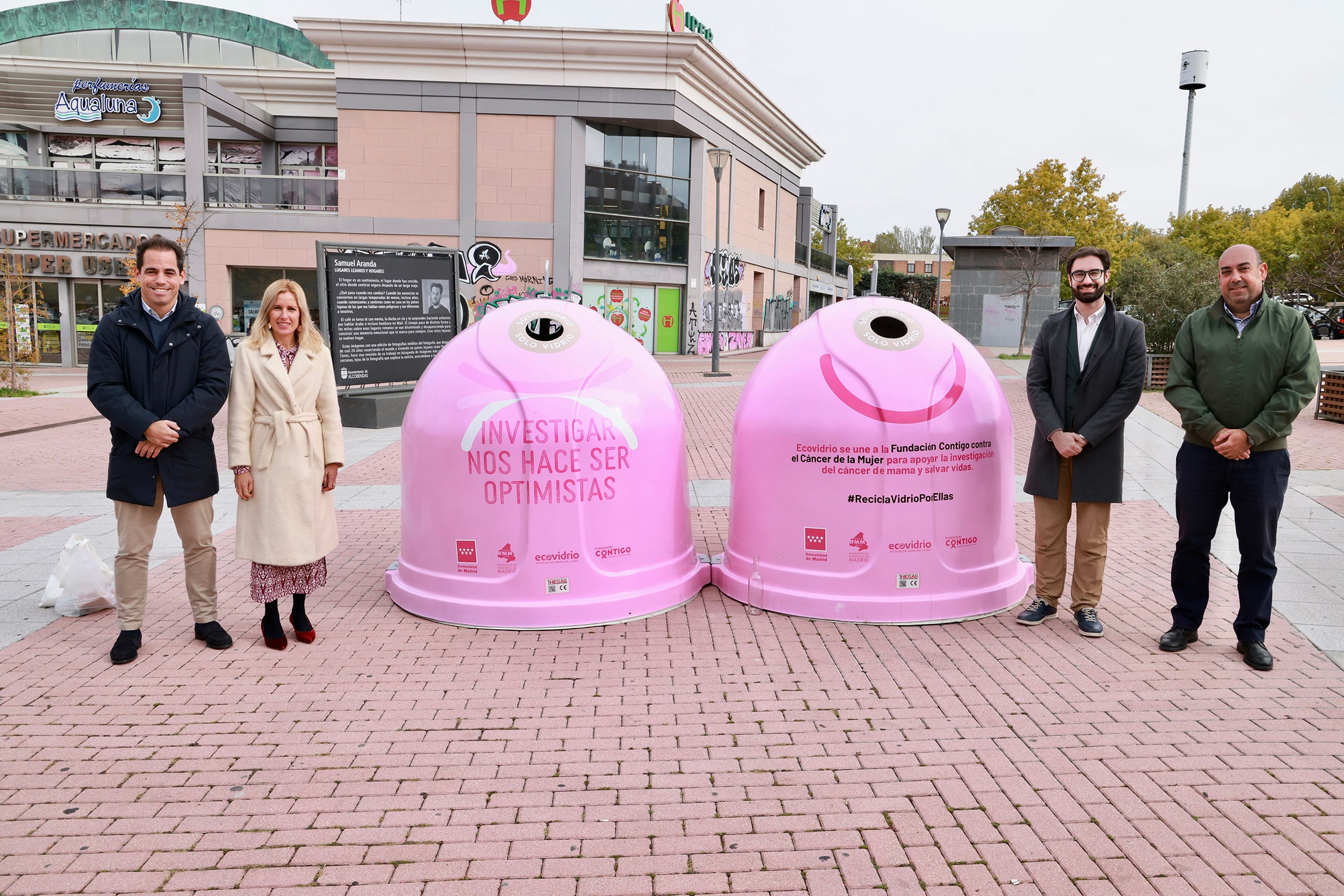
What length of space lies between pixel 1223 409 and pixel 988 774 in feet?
7.78

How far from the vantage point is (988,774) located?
11.2 feet

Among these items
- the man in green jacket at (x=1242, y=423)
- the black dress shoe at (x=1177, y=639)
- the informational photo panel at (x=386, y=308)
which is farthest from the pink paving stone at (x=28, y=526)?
the man in green jacket at (x=1242, y=423)

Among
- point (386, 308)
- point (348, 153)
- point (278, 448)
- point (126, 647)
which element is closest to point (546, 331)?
point (278, 448)

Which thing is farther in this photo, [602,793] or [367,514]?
[367,514]

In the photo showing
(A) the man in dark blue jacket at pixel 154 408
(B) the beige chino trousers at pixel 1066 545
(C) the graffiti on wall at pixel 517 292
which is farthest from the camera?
(C) the graffiti on wall at pixel 517 292

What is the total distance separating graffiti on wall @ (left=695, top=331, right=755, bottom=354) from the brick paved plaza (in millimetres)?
25369

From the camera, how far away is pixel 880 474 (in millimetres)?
4961

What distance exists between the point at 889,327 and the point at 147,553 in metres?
4.12

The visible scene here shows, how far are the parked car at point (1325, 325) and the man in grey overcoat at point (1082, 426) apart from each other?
4128cm

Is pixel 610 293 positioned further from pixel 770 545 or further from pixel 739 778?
pixel 739 778

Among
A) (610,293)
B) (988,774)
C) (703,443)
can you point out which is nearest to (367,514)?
(703,443)

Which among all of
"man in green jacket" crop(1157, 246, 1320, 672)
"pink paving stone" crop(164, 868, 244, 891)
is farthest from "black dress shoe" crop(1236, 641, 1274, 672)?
"pink paving stone" crop(164, 868, 244, 891)

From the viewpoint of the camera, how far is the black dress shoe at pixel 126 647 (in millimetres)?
4469

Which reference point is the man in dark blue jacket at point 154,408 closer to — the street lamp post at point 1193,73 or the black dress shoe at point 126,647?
the black dress shoe at point 126,647
